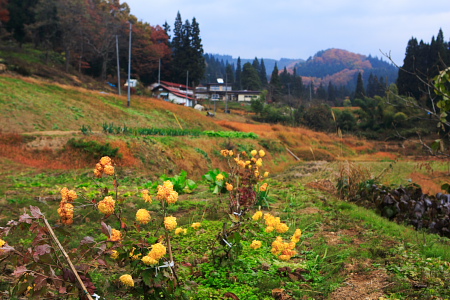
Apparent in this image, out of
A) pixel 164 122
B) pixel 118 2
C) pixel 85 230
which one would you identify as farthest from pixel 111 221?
pixel 118 2

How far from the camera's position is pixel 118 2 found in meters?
63.3

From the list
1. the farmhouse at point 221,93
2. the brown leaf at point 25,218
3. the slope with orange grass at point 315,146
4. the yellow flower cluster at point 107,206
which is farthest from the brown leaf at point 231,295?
the farmhouse at point 221,93

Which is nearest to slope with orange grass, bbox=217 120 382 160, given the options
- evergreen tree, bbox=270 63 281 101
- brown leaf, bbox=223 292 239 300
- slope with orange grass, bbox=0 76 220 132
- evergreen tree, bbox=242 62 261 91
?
slope with orange grass, bbox=0 76 220 132

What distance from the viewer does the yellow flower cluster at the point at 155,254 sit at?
215cm

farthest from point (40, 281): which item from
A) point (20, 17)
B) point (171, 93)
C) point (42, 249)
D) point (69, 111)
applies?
point (171, 93)

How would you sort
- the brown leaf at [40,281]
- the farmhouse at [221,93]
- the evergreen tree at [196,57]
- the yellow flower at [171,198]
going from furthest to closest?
1. the farmhouse at [221,93]
2. the evergreen tree at [196,57]
3. the yellow flower at [171,198]
4. the brown leaf at [40,281]

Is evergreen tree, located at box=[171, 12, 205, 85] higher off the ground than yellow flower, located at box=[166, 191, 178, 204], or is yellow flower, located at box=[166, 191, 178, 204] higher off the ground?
evergreen tree, located at box=[171, 12, 205, 85]

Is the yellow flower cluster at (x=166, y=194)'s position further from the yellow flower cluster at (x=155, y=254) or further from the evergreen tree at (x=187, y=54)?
the evergreen tree at (x=187, y=54)

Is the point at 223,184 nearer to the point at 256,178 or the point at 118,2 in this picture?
the point at 256,178

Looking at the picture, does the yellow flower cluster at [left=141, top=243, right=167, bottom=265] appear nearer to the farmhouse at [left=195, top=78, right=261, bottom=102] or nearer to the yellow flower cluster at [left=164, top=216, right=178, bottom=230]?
the yellow flower cluster at [left=164, top=216, right=178, bottom=230]

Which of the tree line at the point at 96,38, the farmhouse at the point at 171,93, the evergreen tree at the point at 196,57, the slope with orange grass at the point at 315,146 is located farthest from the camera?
the evergreen tree at the point at 196,57

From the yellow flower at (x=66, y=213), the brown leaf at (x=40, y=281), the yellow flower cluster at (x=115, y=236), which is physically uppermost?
the yellow flower at (x=66, y=213)

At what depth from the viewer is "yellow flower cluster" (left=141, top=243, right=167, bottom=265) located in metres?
2.15

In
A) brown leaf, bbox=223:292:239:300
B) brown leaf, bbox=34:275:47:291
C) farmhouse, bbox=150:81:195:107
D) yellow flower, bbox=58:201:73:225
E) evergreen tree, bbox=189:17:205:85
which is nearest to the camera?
brown leaf, bbox=34:275:47:291
